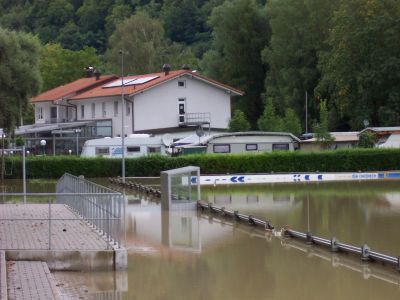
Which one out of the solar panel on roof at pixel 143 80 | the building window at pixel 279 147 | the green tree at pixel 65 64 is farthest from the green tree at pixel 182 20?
the building window at pixel 279 147

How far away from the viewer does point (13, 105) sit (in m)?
43.6

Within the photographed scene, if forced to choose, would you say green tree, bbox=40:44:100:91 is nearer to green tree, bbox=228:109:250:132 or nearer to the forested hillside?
the forested hillside

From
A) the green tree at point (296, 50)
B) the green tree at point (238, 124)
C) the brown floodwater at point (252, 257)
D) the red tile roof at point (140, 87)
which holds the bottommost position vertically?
the brown floodwater at point (252, 257)

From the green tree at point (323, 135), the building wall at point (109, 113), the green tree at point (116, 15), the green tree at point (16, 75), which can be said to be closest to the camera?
the green tree at point (16, 75)

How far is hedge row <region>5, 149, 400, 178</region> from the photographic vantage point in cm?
5950

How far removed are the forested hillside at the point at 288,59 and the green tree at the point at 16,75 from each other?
8 centimetres

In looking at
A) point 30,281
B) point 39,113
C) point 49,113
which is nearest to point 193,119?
point 49,113

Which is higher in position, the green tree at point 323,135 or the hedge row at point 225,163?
the green tree at point 323,135

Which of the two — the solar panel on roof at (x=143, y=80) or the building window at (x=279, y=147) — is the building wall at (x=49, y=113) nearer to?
the solar panel on roof at (x=143, y=80)

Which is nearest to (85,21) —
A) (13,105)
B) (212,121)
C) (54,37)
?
(54,37)

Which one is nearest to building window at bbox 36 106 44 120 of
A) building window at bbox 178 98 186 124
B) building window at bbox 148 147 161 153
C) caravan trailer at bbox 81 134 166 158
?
building window at bbox 178 98 186 124

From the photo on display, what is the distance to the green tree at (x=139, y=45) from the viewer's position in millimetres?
101375

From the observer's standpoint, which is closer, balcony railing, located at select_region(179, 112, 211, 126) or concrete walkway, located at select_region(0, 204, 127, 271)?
concrete walkway, located at select_region(0, 204, 127, 271)

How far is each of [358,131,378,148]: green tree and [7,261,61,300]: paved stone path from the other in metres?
50.5
